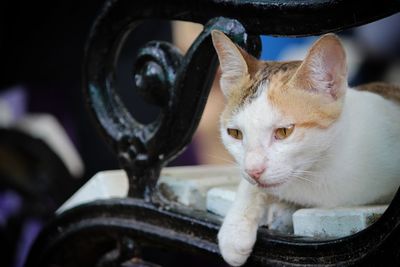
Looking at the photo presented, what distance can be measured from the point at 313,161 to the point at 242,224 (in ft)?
0.40

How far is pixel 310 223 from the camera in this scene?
27.4 inches

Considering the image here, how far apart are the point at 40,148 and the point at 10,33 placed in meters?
0.47

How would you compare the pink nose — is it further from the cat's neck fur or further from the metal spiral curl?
the metal spiral curl

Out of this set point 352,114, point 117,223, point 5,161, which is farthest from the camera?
point 5,161

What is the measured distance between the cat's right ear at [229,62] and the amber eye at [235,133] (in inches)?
2.9

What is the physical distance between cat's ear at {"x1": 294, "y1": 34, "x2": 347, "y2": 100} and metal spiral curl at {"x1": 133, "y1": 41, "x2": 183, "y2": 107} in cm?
19

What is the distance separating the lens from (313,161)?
0.74 m

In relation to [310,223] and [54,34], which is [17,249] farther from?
[310,223]

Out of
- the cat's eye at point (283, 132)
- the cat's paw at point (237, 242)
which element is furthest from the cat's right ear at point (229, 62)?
the cat's paw at point (237, 242)

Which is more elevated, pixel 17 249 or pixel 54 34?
pixel 54 34

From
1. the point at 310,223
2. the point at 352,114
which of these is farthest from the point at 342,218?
the point at 352,114

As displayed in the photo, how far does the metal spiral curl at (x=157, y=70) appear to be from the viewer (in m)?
0.82

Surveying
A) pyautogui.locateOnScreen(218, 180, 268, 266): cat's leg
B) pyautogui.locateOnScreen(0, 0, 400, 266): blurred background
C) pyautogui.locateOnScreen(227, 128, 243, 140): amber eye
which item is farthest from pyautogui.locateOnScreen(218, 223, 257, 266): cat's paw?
pyautogui.locateOnScreen(0, 0, 400, 266): blurred background

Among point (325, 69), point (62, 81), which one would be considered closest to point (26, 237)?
point (62, 81)
